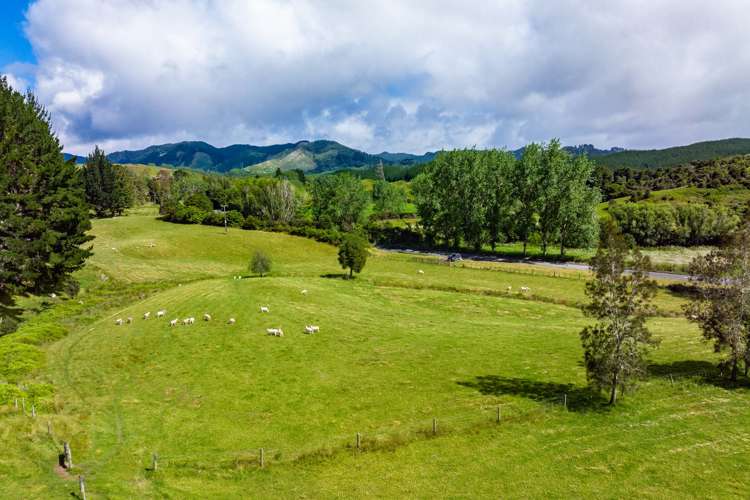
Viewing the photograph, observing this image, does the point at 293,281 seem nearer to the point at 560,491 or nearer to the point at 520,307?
the point at 520,307

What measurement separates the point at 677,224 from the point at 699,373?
400ft

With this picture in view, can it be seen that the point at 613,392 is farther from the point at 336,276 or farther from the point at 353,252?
the point at 336,276

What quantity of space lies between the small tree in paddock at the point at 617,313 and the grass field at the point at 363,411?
293 centimetres

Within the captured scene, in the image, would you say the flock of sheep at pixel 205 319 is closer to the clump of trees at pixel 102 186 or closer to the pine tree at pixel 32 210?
the pine tree at pixel 32 210

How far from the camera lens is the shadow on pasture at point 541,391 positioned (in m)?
32.7

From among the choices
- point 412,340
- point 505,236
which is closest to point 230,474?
point 412,340

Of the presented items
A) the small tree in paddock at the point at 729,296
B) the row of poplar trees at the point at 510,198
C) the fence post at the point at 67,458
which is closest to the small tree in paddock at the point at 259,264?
the fence post at the point at 67,458

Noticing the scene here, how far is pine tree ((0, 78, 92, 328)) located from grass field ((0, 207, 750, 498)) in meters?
13.5

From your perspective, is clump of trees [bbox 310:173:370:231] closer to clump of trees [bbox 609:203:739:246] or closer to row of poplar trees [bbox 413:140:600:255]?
row of poplar trees [bbox 413:140:600:255]

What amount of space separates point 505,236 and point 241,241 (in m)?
79.9

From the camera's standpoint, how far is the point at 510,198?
124 m

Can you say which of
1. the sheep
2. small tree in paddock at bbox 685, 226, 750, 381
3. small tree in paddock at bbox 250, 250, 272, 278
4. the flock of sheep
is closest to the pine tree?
the flock of sheep

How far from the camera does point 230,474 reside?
25062 millimetres

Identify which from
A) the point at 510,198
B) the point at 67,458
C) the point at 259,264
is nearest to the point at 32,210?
the point at 259,264
